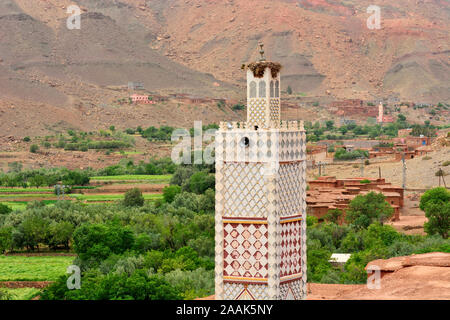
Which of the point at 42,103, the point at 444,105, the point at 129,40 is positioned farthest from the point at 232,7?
the point at 42,103

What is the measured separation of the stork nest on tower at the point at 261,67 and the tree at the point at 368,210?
2083cm

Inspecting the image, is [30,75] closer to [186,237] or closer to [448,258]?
[186,237]

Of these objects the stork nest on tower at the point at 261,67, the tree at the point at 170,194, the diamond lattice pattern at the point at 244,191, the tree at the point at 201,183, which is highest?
the stork nest on tower at the point at 261,67

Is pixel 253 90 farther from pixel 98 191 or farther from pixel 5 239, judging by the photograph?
pixel 98 191

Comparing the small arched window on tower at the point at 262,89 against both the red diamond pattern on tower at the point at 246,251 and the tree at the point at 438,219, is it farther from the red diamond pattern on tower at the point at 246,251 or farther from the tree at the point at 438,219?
the tree at the point at 438,219

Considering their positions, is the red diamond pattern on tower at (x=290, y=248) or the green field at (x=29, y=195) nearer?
the red diamond pattern on tower at (x=290, y=248)

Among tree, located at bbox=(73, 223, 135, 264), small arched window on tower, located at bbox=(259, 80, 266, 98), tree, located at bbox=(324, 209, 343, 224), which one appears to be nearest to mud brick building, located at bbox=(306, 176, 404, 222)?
tree, located at bbox=(324, 209, 343, 224)

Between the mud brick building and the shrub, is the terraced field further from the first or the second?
the shrub

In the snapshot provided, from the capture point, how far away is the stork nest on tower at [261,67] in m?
8.77

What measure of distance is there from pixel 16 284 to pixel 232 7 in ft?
463

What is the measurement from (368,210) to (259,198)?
22.1 meters

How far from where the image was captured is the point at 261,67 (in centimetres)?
878

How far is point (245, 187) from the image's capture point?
341 inches

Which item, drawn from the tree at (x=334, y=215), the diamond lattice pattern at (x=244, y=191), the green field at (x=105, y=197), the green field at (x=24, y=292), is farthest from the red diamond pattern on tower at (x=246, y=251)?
the green field at (x=105, y=197)
